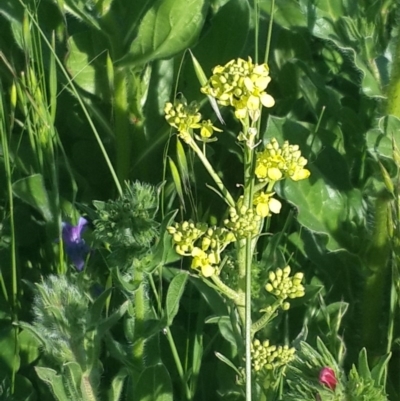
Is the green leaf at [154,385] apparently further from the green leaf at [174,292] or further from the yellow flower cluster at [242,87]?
the yellow flower cluster at [242,87]

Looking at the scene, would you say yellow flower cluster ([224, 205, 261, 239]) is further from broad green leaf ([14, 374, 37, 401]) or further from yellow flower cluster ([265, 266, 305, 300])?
broad green leaf ([14, 374, 37, 401])

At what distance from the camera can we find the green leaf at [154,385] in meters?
1.43

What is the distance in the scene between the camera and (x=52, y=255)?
Result: 1.90m

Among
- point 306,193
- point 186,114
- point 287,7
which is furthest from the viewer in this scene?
point 287,7

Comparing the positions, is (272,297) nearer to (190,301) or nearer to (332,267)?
(190,301)

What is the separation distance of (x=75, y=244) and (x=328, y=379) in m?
0.86

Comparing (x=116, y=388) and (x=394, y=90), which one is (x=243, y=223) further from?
(x=394, y=90)

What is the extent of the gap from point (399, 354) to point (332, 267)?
27cm

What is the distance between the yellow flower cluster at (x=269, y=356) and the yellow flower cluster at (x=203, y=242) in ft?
0.66

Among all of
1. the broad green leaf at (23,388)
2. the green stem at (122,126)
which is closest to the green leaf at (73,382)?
the broad green leaf at (23,388)

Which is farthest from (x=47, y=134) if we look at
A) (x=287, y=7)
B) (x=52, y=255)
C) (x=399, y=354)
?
(x=399, y=354)

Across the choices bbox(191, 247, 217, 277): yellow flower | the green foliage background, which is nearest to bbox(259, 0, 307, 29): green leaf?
the green foliage background

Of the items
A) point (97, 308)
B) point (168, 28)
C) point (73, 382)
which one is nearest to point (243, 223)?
point (97, 308)

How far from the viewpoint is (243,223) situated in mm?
1183
